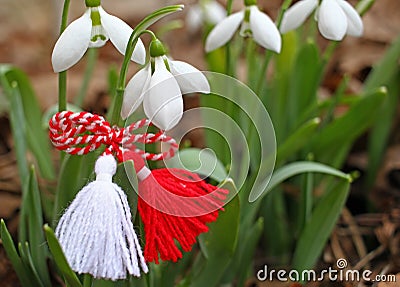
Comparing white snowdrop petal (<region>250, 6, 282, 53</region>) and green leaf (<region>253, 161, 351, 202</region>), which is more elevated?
white snowdrop petal (<region>250, 6, 282, 53</region>)

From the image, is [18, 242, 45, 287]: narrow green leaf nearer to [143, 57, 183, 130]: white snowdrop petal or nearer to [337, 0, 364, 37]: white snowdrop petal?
[143, 57, 183, 130]: white snowdrop petal

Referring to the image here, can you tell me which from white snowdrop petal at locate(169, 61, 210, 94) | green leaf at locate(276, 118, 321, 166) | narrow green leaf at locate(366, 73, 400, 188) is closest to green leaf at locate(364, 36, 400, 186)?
narrow green leaf at locate(366, 73, 400, 188)

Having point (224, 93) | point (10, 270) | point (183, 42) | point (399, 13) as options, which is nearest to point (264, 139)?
point (224, 93)

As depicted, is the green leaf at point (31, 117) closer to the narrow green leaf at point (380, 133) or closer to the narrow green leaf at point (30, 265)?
the narrow green leaf at point (30, 265)

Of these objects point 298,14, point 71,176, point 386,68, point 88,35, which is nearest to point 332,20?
point 298,14

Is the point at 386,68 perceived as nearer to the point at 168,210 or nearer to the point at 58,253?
the point at 168,210

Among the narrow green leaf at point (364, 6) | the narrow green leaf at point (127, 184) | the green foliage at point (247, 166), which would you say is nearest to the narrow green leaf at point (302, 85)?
the green foliage at point (247, 166)
